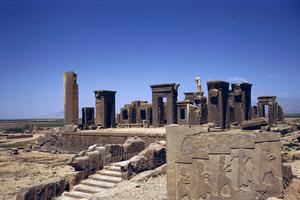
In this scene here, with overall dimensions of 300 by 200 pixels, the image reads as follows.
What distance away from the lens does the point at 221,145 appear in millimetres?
6723

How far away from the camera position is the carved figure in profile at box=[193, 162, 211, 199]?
6.72 m

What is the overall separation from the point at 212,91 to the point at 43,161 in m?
11.6

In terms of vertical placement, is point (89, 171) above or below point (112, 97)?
below

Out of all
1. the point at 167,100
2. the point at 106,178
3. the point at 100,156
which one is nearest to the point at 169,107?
the point at 167,100

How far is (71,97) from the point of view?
2283 cm

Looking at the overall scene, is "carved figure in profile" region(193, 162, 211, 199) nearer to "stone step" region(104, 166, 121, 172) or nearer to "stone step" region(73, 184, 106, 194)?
"stone step" region(73, 184, 106, 194)

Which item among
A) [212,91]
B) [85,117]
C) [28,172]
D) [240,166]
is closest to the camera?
[240,166]

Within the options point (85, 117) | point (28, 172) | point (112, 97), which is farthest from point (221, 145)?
point (85, 117)

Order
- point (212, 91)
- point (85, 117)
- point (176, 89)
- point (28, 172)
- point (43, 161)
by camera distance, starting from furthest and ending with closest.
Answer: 1. point (85, 117)
2. point (176, 89)
3. point (212, 91)
4. point (43, 161)
5. point (28, 172)

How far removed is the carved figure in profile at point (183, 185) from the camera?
685 centimetres

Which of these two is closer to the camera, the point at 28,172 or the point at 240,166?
the point at 240,166

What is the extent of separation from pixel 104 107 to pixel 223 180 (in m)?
18.7

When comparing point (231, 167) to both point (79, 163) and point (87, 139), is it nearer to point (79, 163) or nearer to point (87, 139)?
point (79, 163)

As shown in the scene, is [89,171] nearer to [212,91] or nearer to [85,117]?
[212,91]
